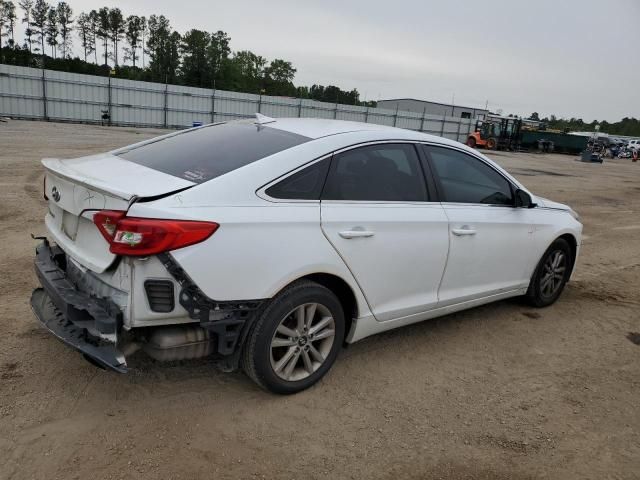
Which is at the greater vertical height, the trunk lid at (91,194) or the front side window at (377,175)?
the front side window at (377,175)

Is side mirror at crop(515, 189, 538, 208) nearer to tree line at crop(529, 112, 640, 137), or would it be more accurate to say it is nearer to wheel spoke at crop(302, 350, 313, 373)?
wheel spoke at crop(302, 350, 313, 373)

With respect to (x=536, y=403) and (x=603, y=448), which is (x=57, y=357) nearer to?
(x=536, y=403)

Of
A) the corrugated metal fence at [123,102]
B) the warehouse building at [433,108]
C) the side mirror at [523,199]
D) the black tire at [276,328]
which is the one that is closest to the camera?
the black tire at [276,328]

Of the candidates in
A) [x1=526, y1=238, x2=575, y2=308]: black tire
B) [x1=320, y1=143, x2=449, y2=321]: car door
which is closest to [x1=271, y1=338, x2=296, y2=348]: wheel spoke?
[x1=320, y1=143, x2=449, y2=321]: car door

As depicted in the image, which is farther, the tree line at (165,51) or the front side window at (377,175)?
the tree line at (165,51)

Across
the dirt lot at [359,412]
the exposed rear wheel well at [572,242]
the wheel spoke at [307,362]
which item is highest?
the exposed rear wheel well at [572,242]

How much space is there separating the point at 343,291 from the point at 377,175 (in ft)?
2.71

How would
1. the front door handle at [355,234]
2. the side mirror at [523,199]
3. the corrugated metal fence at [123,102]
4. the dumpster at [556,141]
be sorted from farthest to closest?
the dumpster at [556,141]
the corrugated metal fence at [123,102]
the side mirror at [523,199]
the front door handle at [355,234]

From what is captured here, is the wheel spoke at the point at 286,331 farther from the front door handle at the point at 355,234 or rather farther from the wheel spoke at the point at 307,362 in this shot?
the front door handle at the point at 355,234

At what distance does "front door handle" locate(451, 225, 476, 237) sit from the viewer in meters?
3.85

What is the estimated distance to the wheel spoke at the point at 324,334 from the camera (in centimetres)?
325

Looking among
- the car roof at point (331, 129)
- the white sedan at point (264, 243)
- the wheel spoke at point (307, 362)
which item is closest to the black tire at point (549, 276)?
the white sedan at point (264, 243)

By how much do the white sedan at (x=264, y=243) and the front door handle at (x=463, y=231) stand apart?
2 cm

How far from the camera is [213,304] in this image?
275 centimetres
